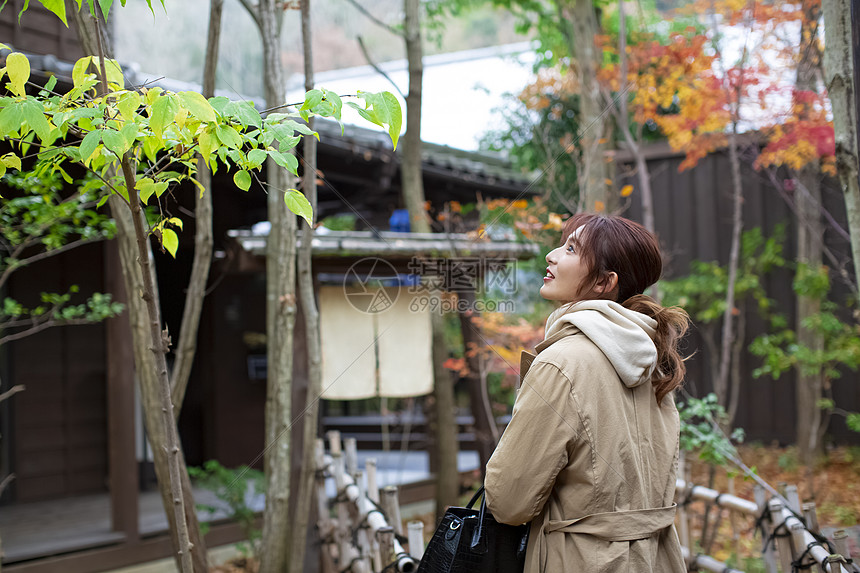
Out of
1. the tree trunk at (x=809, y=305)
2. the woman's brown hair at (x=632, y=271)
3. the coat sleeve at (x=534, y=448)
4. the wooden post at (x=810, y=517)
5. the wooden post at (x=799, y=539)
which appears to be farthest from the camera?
the tree trunk at (x=809, y=305)

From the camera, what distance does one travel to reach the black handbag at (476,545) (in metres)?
1.67

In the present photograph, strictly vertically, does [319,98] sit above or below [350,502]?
above

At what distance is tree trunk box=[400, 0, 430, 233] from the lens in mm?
5872

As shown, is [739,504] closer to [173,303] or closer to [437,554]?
[437,554]

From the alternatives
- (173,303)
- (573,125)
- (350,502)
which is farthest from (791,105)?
(173,303)

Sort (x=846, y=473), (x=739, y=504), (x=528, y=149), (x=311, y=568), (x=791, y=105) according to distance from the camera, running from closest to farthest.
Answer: (x=739, y=504) < (x=311, y=568) < (x=791, y=105) < (x=846, y=473) < (x=528, y=149)

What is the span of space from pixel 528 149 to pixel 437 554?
741 cm

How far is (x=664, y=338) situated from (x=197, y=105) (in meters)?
1.27

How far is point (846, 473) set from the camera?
740cm

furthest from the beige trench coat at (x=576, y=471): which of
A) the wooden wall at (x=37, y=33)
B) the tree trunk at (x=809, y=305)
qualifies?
the tree trunk at (x=809, y=305)

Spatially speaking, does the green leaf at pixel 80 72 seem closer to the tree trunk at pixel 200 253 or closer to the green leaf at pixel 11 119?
the green leaf at pixel 11 119

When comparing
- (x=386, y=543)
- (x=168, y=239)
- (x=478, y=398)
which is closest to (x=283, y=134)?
(x=168, y=239)

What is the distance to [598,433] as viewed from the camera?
1576mm

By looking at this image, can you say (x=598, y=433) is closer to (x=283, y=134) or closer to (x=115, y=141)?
(x=283, y=134)
